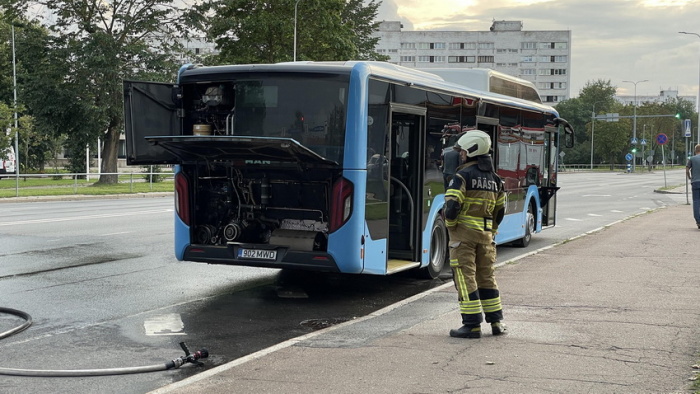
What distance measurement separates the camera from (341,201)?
943 centimetres

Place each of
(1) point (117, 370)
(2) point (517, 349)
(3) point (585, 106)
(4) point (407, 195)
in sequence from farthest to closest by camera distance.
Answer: (3) point (585, 106)
(4) point (407, 195)
(2) point (517, 349)
(1) point (117, 370)

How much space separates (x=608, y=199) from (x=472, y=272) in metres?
29.7

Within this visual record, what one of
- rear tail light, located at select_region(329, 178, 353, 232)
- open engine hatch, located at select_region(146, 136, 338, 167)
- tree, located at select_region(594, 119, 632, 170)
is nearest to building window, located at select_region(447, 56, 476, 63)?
tree, located at select_region(594, 119, 632, 170)

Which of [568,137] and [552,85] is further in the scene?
[552,85]

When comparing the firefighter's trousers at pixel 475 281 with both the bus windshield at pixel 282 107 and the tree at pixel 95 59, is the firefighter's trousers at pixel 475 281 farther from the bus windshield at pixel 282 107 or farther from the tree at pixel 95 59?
the tree at pixel 95 59

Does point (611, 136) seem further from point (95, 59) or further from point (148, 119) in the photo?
point (148, 119)

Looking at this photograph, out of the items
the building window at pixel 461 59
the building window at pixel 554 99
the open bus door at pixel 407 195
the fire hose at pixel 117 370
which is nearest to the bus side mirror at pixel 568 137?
the open bus door at pixel 407 195

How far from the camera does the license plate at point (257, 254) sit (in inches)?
385

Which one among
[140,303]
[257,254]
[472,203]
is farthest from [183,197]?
[472,203]

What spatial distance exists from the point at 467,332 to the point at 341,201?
2567 mm

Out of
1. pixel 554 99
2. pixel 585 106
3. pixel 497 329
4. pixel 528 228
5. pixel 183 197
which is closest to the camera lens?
pixel 497 329

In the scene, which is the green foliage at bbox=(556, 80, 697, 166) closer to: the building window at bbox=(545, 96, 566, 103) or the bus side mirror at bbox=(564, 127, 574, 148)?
the building window at bbox=(545, 96, 566, 103)

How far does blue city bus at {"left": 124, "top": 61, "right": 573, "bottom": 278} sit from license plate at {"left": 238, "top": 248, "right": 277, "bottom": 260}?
0.01 m

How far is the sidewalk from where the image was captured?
5.88m
